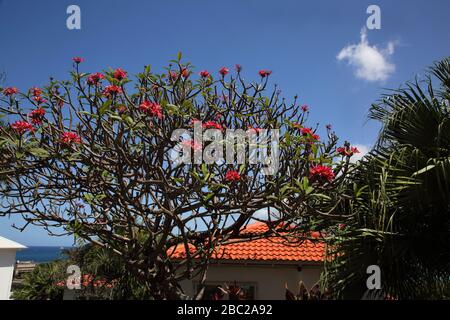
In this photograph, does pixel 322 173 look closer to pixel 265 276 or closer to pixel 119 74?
pixel 119 74

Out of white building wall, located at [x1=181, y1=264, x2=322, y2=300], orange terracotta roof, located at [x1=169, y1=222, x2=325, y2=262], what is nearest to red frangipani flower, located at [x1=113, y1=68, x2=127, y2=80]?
orange terracotta roof, located at [x1=169, y1=222, x2=325, y2=262]

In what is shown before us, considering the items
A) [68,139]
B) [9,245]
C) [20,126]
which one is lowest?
[9,245]

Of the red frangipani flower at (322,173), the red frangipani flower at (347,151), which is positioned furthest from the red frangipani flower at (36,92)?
the red frangipani flower at (347,151)

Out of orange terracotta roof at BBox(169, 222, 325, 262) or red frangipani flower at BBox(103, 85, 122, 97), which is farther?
orange terracotta roof at BBox(169, 222, 325, 262)

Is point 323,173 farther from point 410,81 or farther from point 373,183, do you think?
point 410,81

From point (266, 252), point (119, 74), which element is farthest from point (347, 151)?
point (266, 252)

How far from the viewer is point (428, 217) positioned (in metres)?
4.14

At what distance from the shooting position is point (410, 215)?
418 cm

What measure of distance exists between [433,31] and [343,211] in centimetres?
326

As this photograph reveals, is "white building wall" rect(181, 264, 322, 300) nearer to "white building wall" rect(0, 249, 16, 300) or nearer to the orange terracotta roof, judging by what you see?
the orange terracotta roof

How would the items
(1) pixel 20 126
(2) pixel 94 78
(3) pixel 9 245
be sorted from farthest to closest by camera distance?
(3) pixel 9 245, (2) pixel 94 78, (1) pixel 20 126

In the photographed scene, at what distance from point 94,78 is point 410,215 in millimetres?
4041

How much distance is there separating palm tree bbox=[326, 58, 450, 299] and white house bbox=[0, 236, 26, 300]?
11460 millimetres

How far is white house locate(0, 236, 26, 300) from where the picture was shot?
39.5ft
